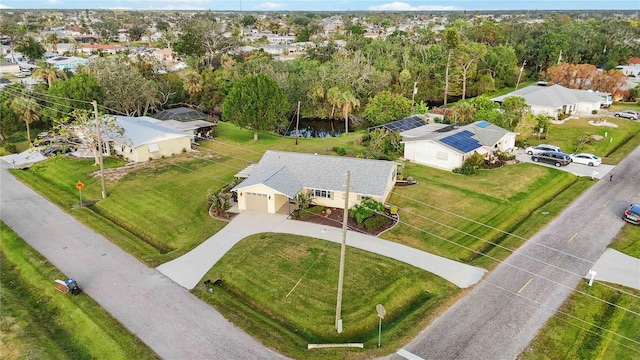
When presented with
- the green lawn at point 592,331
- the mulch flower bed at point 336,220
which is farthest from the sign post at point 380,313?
the mulch flower bed at point 336,220

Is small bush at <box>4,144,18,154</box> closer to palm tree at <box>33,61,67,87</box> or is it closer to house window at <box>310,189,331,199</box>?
palm tree at <box>33,61,67,87</box>

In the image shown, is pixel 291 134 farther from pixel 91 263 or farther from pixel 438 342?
pixel 438 342

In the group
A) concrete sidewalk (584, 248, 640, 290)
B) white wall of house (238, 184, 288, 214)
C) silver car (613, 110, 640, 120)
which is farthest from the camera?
silver car (613, 110, 640, 120)

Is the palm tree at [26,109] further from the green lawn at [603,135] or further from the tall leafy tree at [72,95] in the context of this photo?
the green lawn at [603,135]

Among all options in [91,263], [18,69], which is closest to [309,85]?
[91,263]

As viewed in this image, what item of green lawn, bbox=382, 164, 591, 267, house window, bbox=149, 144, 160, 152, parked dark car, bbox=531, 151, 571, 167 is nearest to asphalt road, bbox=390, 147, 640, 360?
green lawn, bbox=382, 164, 591, 267

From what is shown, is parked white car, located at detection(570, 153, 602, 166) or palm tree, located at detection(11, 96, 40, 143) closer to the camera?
parked white car, located at detection(570, 153, 602, 166)
